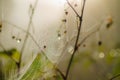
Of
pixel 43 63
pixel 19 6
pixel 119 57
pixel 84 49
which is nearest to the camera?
pixel 119 57

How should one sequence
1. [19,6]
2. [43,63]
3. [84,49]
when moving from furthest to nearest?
[19,6]
[43,63]
[84,49]

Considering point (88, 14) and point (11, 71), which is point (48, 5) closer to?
point (88, 14)

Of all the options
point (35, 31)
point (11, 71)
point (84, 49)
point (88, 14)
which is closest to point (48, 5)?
point (35, 31)

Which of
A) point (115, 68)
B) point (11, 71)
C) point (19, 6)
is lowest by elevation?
point (11, 71)

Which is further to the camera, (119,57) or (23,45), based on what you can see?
(23,45)

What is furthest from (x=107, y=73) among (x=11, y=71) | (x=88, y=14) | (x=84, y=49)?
(x=11, y=71)

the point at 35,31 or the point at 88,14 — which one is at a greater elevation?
the point at 88,14
